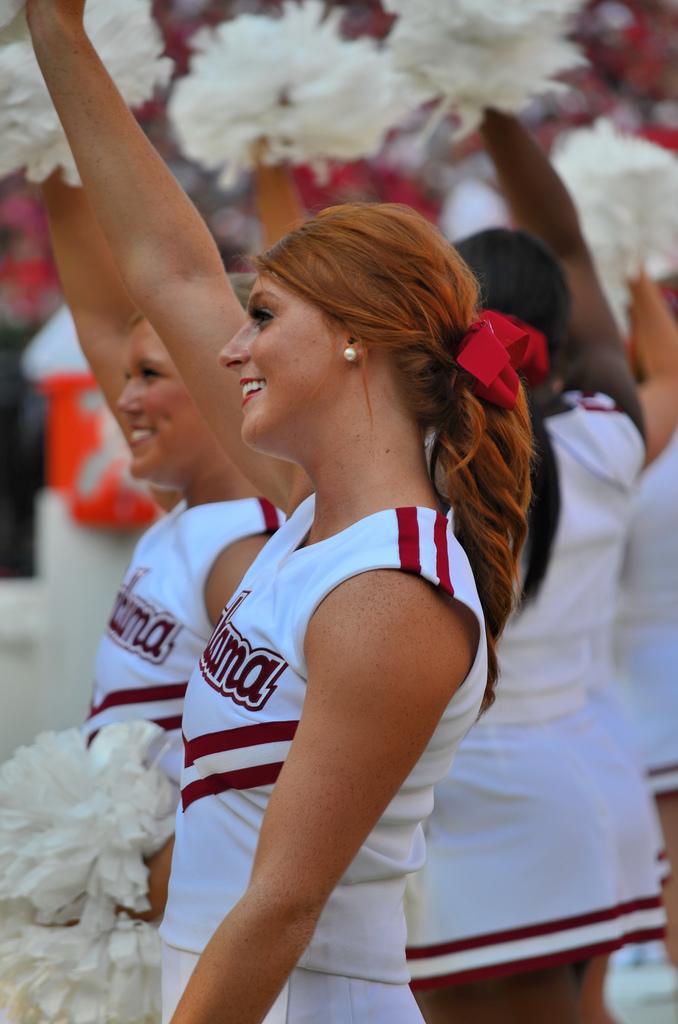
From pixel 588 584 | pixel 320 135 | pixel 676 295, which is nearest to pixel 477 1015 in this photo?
pixel 588 584

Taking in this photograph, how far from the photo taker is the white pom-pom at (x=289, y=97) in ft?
10.5

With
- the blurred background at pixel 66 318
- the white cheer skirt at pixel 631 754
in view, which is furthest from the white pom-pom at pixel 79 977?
the blurred background at pixel 66 318

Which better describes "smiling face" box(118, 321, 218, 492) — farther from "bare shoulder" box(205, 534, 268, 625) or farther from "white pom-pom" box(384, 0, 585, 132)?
"white pom-pom" box(384, 0, 585, 132)

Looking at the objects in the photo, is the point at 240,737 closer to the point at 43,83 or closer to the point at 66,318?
the point at 43,83

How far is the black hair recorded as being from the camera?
268 centimetres

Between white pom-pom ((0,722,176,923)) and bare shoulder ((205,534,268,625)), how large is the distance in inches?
8.2

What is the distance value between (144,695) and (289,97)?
1.57 metres

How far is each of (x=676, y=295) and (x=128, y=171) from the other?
2.95 metres

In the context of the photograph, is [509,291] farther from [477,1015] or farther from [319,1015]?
[319,1015]

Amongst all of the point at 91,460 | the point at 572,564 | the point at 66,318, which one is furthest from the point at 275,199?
the point at 66,318

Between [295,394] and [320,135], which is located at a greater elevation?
[295,394]

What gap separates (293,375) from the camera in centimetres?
162

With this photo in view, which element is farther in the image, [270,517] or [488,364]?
[270,517]

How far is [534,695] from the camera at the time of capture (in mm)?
2816
